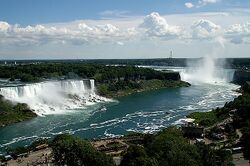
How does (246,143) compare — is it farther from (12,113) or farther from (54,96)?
(54,96)

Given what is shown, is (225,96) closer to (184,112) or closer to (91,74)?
(184,112)

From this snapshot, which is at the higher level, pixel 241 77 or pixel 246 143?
pixel 246 143

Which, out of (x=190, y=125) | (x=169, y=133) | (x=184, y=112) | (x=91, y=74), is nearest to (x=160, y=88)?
(x=91, y=74)

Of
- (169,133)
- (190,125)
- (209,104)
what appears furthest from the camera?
(209,104)

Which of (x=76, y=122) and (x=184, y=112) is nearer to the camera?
(x=76, y=122)

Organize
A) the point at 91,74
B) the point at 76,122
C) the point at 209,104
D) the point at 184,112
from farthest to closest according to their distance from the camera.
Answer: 1. the point at 91,74
2. the point at 209,104
3. the point at 184,112
4. the point at 76,122

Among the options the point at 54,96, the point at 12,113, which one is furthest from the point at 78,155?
the point at 54,96

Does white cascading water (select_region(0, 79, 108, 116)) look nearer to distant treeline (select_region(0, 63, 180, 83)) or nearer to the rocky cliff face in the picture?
distant treeline (select_region(0, 63, 180, 83))
